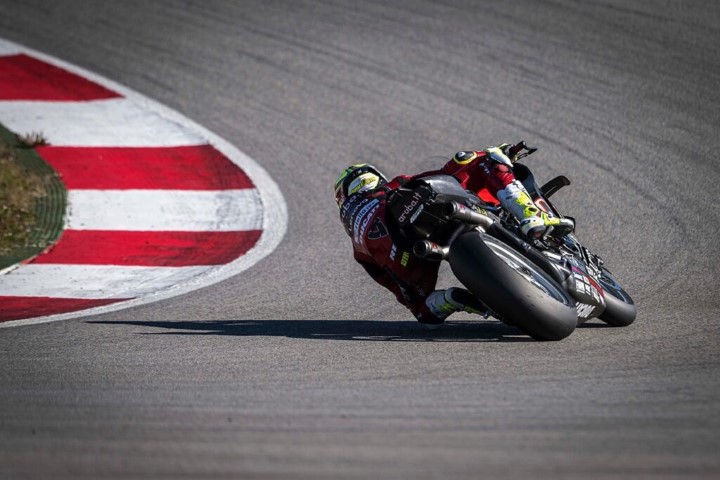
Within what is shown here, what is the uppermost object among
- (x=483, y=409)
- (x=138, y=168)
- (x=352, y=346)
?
(x=483, y=409)

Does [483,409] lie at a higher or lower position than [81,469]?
higher

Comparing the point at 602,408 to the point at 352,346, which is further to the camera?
the point at 352,346

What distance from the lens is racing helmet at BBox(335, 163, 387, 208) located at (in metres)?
6.02

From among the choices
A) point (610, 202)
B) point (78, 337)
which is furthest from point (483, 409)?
point (610, 202)

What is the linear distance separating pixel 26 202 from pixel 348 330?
4351mm

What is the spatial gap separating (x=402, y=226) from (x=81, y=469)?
2.61 m

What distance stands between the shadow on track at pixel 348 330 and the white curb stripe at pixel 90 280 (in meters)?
1.05

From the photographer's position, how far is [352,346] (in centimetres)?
535

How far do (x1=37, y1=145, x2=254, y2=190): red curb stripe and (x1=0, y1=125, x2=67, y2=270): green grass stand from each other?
16 centimetres

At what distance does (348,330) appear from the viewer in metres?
5.91

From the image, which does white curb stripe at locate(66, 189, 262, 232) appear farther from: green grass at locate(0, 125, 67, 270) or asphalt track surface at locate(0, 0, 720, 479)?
asphalt track surface at locate(0, 0, 720, 479)

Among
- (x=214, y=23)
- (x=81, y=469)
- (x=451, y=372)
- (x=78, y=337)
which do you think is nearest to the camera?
(x=81, y=469)

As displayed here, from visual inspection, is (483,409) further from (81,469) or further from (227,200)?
(227,200)

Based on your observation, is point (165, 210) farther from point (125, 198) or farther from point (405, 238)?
point (405, 238)
